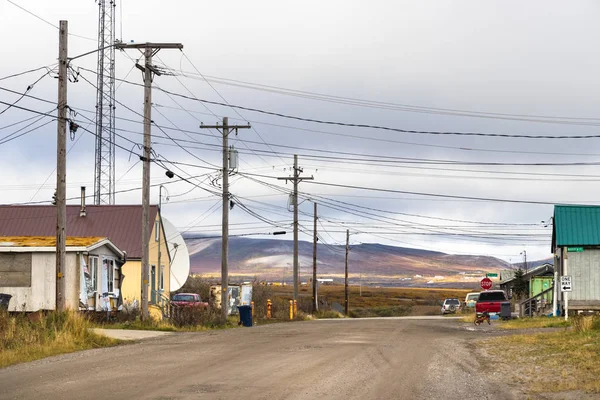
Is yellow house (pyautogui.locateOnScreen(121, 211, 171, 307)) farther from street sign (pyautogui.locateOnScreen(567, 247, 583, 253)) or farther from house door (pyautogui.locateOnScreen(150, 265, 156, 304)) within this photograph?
street sign (pyautogui.locateOnScreen(567, 247, 583, 253))

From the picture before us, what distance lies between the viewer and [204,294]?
75.1 m

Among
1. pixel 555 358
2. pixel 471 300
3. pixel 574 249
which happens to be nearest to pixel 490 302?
pixel 574 249

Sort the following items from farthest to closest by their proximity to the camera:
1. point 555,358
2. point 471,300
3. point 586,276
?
1. point 471,300
2. point 586,276
3. point 555,358

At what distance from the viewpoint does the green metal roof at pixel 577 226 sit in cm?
4375

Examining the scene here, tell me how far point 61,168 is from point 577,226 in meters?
27.6

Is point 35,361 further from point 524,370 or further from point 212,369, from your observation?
point 524,370

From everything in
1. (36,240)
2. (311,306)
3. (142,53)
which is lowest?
(311,306)

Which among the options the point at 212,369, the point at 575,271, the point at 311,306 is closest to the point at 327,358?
the point at 212,369

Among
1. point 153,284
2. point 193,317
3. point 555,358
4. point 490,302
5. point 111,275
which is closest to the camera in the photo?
point 555,358

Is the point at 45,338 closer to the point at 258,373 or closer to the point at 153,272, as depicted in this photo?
the point at 258,373

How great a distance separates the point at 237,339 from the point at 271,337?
1729 millimetres

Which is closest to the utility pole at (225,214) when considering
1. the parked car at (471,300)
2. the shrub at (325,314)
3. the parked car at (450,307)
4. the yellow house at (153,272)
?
the yellow house at (153,272)

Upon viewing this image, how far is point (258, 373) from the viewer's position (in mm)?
16547

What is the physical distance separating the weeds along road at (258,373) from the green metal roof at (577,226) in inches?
842
